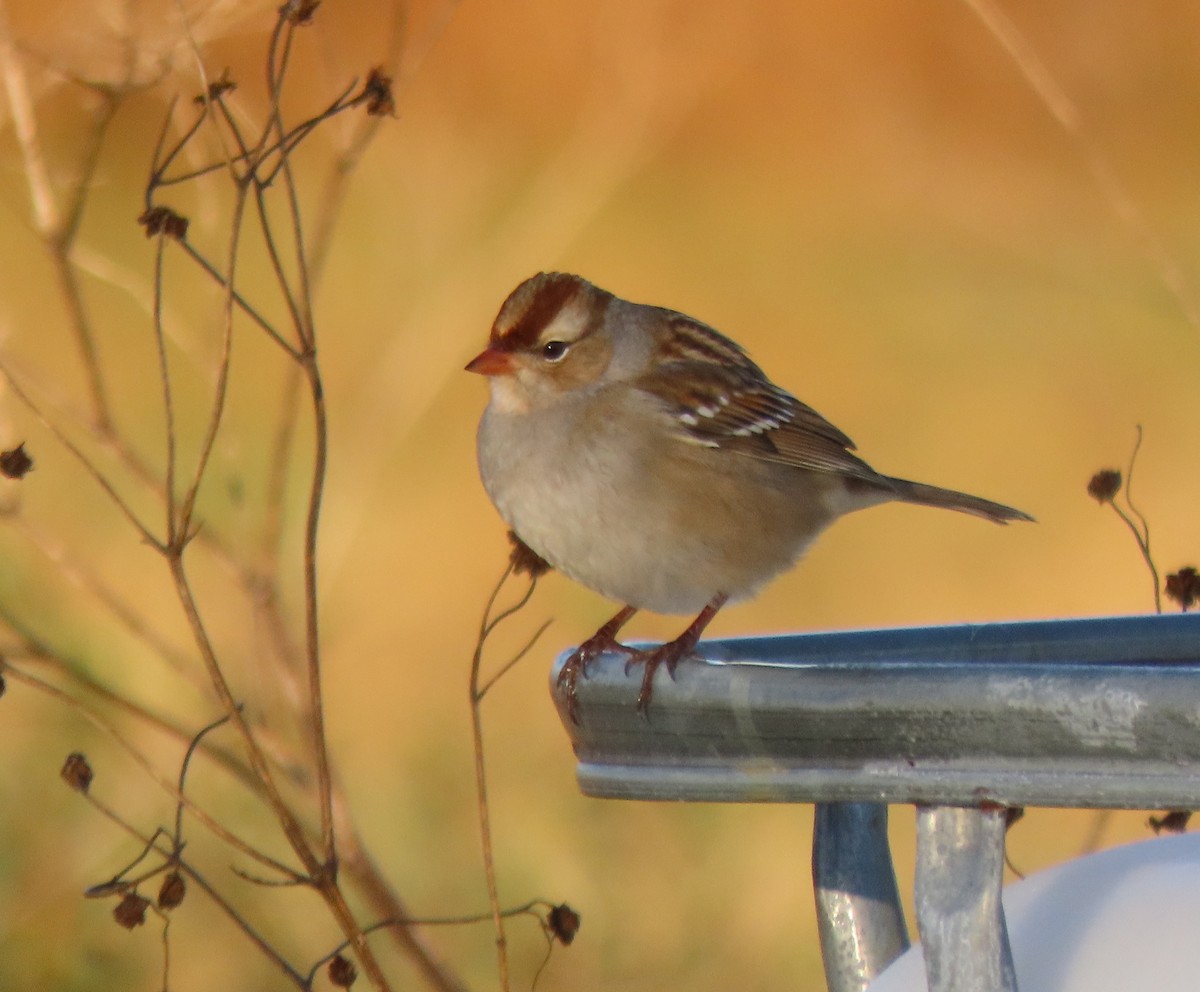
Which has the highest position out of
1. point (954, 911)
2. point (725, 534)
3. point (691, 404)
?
point (691, 404)

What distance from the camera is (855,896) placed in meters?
1.37

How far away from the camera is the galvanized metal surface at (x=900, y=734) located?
102cm

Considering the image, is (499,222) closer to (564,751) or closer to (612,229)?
(612,229)

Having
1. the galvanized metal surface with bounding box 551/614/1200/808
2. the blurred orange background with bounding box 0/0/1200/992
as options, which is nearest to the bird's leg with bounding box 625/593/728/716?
the galvanized metal surface with bounding box 551/614/1200/808

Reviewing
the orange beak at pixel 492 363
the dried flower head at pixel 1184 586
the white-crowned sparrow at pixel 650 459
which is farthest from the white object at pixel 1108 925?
the orange beak at pixel 492 363

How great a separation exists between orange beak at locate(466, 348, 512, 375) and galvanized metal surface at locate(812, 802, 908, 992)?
1523mm

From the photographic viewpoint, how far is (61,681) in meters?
3.46

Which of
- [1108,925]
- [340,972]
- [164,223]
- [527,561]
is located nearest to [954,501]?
[527,561]

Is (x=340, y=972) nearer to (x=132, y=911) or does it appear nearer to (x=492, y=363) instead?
(x=132, y=911)

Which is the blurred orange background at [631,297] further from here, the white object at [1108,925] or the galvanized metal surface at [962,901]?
the galvanized metal surface at [962,901]

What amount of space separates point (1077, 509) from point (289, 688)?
91.8 inches

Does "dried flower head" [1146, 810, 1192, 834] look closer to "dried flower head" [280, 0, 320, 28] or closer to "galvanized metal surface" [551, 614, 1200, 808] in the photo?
"galvanized metal surface" [551, 614, 1200, 808]

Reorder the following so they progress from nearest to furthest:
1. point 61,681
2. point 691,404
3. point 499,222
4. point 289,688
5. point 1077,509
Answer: point 289,688, point 691,404, point 61,681, point 499,222, point 1077,509

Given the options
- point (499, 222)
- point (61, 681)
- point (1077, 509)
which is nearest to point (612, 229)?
point (499, 222)
